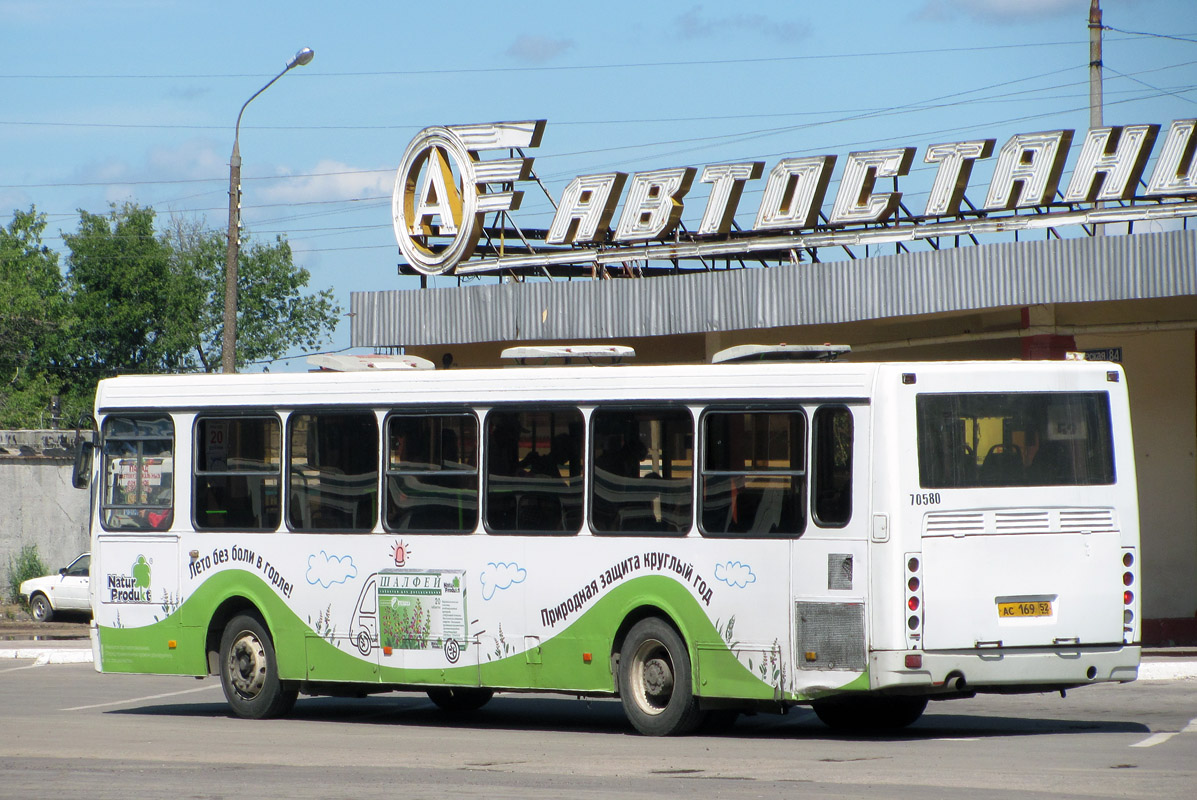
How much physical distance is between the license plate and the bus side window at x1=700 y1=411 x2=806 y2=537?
1.48 m

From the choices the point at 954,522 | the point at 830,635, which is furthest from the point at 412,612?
the point at 954,522

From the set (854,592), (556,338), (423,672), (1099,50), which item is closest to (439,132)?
(556,338)

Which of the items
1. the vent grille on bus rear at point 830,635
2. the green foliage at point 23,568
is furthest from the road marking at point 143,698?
the green foliage at point 23,568

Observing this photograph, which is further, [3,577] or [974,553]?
[3,577]

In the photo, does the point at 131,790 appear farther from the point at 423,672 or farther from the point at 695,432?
the point at 695,432

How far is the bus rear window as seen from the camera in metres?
11.5

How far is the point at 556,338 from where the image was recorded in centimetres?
2484

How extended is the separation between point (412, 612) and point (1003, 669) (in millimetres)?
4800

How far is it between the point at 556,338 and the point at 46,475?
16.5 metres

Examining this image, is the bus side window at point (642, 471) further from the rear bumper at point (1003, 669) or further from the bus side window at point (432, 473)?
the rear bumper at point (1003, 669)

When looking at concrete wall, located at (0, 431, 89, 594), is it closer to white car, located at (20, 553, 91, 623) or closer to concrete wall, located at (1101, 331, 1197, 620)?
white car, located at (20, 553, 91, 623)

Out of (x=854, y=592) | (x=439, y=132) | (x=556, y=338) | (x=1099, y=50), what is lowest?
(x=854, y=592)

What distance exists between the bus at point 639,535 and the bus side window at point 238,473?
0.07ft

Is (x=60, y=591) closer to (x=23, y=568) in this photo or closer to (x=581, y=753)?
(x=23, y=568)
